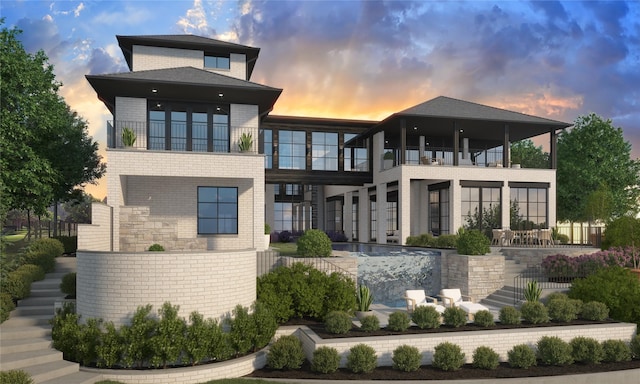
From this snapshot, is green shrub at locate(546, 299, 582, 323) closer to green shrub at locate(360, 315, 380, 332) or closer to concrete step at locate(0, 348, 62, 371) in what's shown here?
green shrub at locate(360, 315, 380, 332)

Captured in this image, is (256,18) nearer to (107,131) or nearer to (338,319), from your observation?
(107,131)

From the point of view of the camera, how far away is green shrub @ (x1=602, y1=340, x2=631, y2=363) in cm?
1179

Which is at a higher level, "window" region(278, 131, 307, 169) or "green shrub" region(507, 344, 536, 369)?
"window" region(278, 131, 307, 169)

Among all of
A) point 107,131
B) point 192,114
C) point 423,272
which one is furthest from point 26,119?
point 423,272

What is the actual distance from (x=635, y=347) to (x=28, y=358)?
1478 cm

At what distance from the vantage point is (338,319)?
38.4 ft

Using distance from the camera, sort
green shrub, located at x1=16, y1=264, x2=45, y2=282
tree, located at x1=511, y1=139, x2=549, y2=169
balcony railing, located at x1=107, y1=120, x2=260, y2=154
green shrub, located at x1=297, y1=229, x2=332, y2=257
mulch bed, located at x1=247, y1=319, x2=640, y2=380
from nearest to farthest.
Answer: mulch bed, located at x1=247, y1=319, x2=640, y2=380 < green shrub, located at x1=16, y1=264, x2=45, y2=282 < green shrub, located at x1=297, y1=229, x2=332, y2=257 < balcony railing, located at x1=107, y1=120, x2=260, y2=154 < tree, located at x1=511, y1=139, x2=549, y2=169

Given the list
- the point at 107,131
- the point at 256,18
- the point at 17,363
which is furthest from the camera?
the point at 256,18

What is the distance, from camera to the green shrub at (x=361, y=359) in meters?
10.5

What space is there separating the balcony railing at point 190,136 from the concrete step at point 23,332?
9.75 meters

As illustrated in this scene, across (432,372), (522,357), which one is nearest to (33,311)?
(432,372)

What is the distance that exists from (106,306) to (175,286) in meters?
1.67

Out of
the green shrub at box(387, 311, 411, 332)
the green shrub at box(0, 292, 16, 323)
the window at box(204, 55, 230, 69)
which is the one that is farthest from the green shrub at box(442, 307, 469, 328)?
the window at box(204, 55, 230, 69)

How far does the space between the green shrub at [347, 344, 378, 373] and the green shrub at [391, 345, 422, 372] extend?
0.54 m
